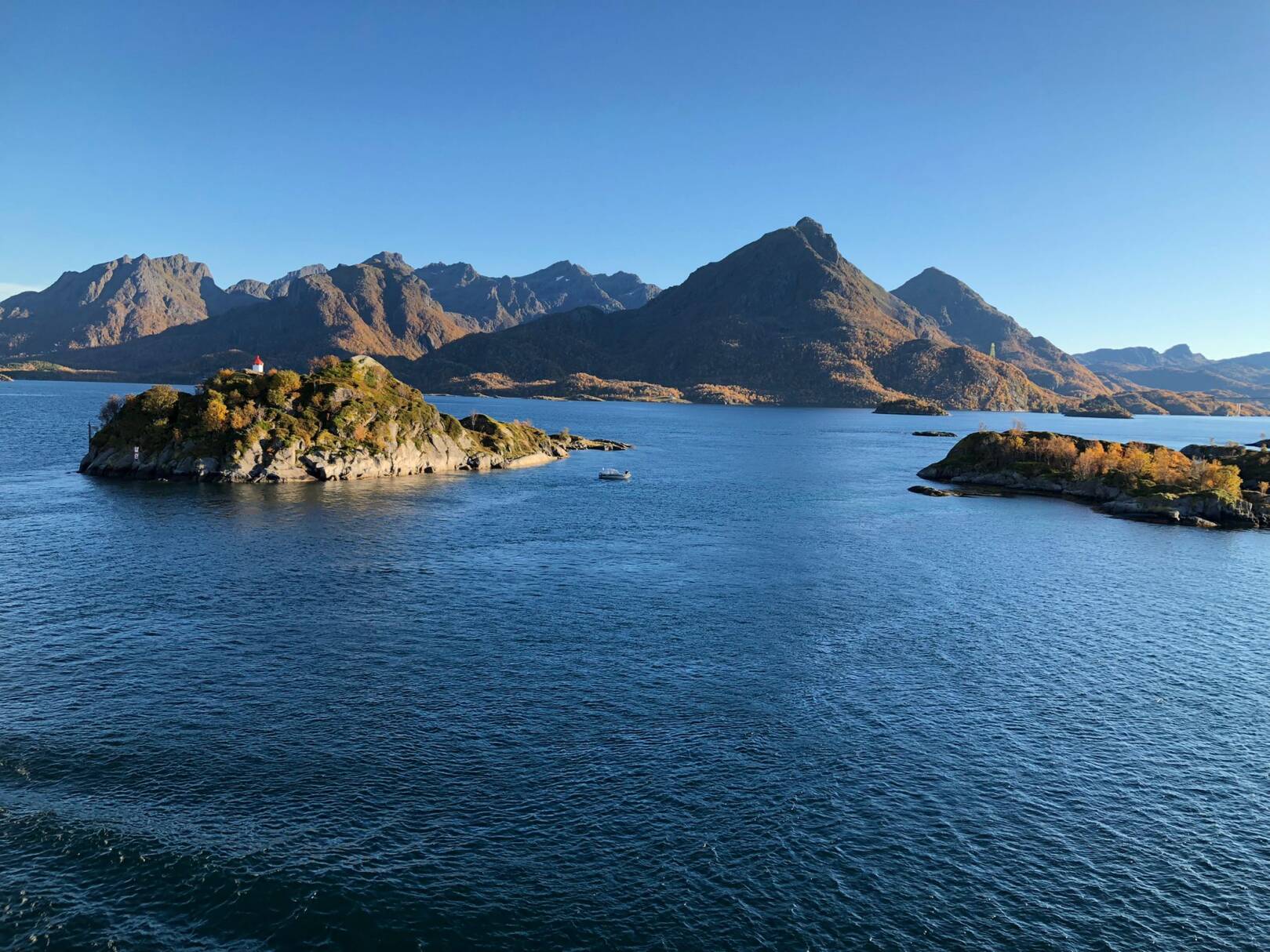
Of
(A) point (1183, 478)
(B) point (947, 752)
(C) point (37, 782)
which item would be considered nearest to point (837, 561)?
(B) point (947, 752)

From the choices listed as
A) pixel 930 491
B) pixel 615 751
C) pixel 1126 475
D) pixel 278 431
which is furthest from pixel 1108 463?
pixel 278 431

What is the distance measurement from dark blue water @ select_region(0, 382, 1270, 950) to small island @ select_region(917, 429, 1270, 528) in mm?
46551

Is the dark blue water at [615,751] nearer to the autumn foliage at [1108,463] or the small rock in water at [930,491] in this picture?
the autumn foliage at [1108,463]

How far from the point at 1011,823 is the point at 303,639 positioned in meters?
45.7

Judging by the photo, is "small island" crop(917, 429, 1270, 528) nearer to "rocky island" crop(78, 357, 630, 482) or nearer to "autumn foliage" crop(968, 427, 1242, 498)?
"autumn foliage" crop(968, 427, 1242, 498)

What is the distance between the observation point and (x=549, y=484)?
142125 mm

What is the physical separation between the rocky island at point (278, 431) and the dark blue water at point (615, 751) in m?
45.7

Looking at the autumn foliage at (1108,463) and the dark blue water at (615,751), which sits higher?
the autumn foliage at (1108,463)

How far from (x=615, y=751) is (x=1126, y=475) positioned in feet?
439

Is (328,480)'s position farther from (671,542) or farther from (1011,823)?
(1011,823)

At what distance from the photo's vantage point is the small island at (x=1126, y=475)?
11994 cm

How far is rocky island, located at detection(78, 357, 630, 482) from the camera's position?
412 ft

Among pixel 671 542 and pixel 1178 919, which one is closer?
pixel 1178 919

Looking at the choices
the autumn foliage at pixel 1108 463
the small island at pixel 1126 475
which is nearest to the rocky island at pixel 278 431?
the small island at pixel 1126 475
